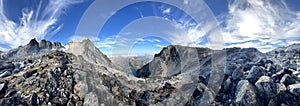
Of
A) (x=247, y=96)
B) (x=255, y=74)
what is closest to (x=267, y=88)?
(x=247, y=96)

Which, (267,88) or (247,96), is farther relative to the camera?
(267,88)

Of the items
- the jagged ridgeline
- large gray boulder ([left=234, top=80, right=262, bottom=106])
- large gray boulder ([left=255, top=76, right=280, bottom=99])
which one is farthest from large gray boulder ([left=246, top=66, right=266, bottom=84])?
large gray boulder ([left=234, top=80, right=262, bottom=106])

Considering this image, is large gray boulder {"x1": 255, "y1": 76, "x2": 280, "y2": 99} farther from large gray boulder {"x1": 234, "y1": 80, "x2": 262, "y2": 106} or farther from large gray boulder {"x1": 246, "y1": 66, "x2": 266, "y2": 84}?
large gray boulder {"x1": 246, "y1": 66, "x2": 266, "y2": 84}

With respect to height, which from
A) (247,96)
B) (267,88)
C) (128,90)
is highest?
(128,90)

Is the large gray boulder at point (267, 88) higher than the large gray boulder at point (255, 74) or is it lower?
lower

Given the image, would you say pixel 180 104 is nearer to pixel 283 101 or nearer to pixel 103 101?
pixel 103 101

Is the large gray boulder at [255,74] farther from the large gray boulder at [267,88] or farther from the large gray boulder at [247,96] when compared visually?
the large gray boulder at [247,96]

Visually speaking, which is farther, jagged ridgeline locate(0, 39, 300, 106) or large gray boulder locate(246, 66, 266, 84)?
large gray boulder locate(246, 66, 266, 84)

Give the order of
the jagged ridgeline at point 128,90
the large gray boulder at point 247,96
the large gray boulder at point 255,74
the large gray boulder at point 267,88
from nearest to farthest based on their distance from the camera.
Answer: the jagged ridgeline at point 128,90 → the large gray boulder at point 247,96 → the large gray boulder at point 267,88 → the large gray boulder at point 255,74

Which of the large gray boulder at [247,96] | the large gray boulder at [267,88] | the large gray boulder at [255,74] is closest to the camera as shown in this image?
the large gray boulder at [247,96]

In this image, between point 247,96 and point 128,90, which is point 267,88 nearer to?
point 247,96

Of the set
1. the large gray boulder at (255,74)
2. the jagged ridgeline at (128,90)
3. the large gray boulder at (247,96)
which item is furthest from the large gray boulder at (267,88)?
the large gray boulder at (255,74)
